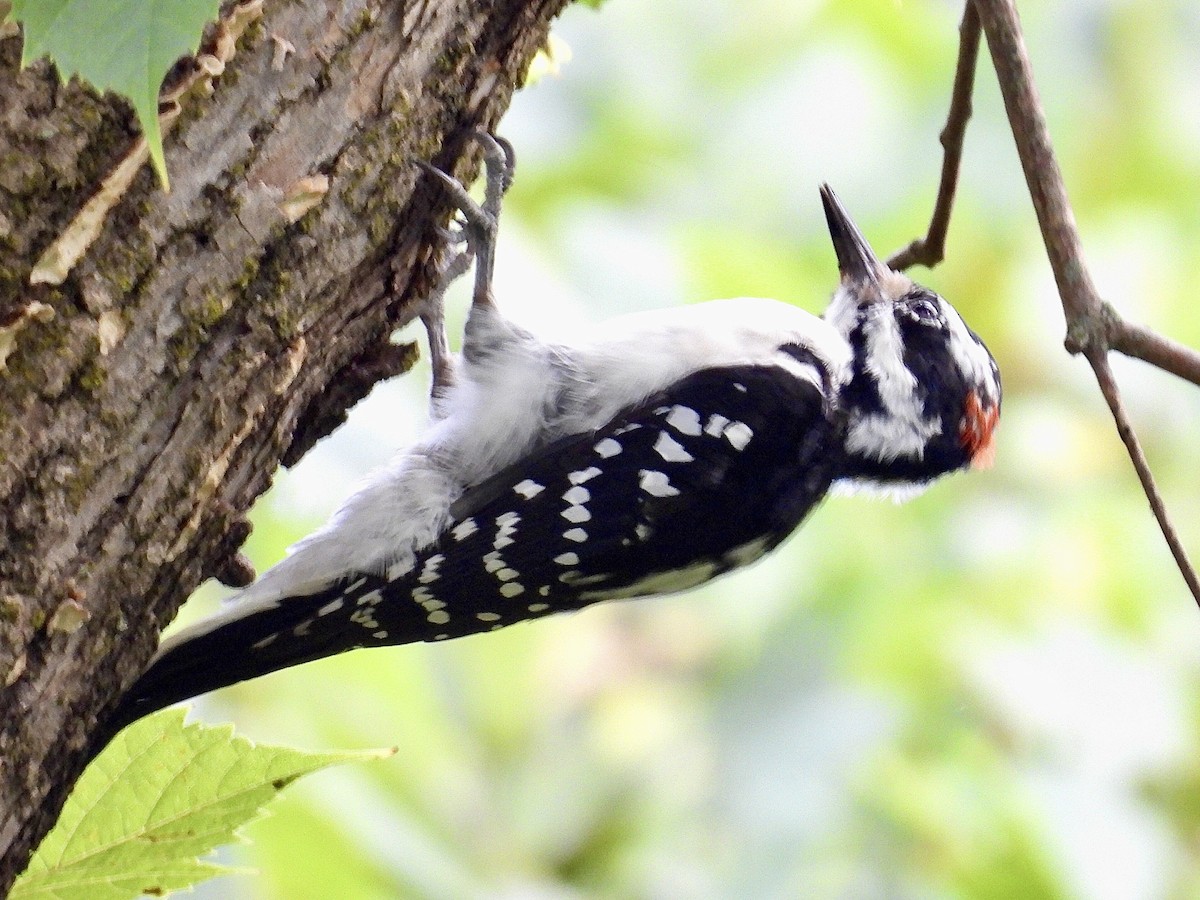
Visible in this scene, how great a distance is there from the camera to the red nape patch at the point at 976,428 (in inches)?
112

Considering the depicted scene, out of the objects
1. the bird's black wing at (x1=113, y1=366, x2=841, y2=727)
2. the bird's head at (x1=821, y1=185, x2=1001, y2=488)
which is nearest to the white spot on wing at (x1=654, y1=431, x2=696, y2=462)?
the bird's black wing at (x1=113, y1=366, x2=841, y2=727)

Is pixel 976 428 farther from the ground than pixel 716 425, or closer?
farther from the ground

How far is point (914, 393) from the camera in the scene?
2.84 metres

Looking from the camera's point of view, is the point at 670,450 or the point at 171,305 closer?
the point at 171,305

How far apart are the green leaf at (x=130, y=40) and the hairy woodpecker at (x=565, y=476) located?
3.10 ft

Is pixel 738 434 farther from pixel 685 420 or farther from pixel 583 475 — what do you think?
pixel 583 475

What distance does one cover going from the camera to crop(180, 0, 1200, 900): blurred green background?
155 inches

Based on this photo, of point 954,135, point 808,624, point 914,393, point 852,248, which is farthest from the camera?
point 808,624

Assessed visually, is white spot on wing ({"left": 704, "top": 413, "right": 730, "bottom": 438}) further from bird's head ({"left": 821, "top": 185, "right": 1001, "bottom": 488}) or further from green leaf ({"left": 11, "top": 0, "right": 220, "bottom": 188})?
green leaf ({"left": 11, "top": 0, "right": 220, "bottom": 188})

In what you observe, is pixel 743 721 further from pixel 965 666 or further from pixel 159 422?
pixel 159 422

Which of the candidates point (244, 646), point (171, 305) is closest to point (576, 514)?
point (244, 646)

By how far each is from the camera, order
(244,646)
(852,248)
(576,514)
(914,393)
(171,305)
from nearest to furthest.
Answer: (171,305), (244,646), (576,514), (914,393), (852,248)

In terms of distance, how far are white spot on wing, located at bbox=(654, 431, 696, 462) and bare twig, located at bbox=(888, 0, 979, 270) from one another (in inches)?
21.3

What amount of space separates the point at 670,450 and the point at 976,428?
2.59ft
